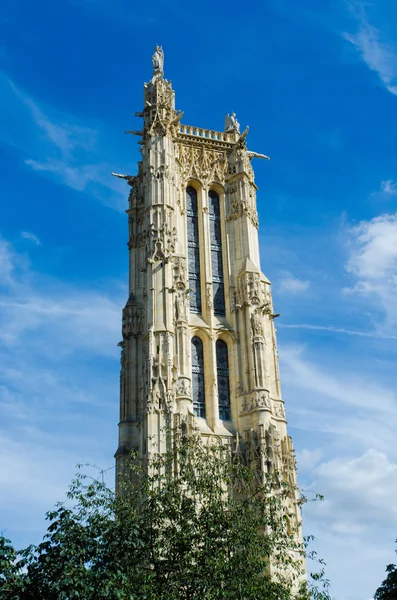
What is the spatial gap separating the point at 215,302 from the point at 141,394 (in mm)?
7481

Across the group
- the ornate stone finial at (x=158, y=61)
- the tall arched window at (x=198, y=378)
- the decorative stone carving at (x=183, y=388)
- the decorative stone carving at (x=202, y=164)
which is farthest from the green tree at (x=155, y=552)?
the ornate stone finial at (x=158, y=61)

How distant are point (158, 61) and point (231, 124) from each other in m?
5.82

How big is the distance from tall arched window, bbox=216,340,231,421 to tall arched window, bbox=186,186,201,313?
2397 millimetres

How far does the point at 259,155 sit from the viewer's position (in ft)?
157

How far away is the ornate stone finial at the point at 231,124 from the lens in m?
48.0

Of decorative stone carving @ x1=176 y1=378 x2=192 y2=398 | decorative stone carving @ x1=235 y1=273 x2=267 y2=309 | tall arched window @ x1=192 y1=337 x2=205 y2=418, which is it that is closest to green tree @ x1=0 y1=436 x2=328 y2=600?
decorative stone carving @ x1=176 y1=378 x2=192 y2=398

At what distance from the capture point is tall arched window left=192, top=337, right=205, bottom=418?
38219 mm

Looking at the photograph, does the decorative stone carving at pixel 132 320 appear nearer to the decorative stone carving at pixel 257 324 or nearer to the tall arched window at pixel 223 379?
the tall arched window at pixel 223 379

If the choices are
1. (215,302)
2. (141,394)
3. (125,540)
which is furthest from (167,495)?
(215,302)

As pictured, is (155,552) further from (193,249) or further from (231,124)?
(231,124)

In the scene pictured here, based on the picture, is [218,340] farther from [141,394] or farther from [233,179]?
[233,179]

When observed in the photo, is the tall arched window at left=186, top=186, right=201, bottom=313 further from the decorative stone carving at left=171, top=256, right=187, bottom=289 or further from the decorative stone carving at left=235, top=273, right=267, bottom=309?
the decorative stone carving at left=235, top=273, right=267, bottom=309

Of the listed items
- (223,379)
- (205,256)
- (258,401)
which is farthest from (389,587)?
(205,256)

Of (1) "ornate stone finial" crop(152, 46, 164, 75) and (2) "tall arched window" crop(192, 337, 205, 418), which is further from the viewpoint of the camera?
(1) "ornate stone finial" crop(152, 46, 164, 75)
